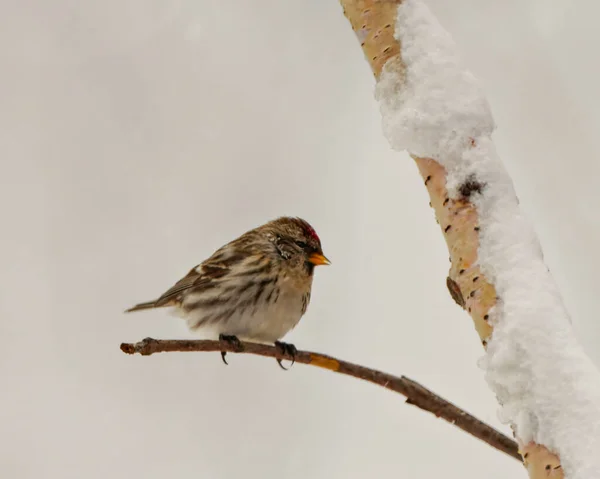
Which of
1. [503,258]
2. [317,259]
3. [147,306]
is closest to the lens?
[503,258]

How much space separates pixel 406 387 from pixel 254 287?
1.09 m

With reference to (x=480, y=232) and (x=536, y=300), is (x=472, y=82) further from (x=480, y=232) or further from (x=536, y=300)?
(x=536, y=300)

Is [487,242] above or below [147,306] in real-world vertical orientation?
below

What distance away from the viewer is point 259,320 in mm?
2580

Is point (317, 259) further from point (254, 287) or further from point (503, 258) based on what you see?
point (503, 258)

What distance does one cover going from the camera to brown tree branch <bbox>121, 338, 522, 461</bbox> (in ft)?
5.16

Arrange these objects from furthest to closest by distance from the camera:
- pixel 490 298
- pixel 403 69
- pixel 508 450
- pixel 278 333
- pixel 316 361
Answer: pixel 278 333
pixel 316 361
pixel 508 450
pixel 403 69
pixel 490 298

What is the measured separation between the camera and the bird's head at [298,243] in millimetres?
2799

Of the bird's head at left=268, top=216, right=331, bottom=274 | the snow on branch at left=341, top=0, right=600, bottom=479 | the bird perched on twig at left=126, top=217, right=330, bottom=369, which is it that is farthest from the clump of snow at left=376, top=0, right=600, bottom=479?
the bird's head at left=268, top=216, right=331, bottom=274

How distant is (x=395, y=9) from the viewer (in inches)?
58.8

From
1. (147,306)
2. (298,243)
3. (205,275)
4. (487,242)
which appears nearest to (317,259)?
(298,243)

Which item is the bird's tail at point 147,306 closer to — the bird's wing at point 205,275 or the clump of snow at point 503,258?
the bird's wing at point 205,275

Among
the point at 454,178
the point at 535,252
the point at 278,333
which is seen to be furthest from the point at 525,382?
the point at 278,333

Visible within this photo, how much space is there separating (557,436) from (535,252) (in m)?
0.30
